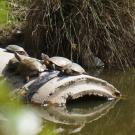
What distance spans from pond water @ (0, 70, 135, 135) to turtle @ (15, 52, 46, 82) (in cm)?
71

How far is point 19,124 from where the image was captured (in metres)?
0.70

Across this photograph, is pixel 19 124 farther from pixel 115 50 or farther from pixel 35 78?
pixel 115 50

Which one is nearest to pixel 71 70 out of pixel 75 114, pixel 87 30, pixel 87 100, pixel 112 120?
pixel 87 100

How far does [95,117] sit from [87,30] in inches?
107

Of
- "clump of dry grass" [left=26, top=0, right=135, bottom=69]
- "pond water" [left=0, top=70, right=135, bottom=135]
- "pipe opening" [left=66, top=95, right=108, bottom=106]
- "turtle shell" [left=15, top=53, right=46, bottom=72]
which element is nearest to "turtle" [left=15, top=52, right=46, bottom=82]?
A: "turtle shell" [left=15, top=53, right=46, bottom=72]

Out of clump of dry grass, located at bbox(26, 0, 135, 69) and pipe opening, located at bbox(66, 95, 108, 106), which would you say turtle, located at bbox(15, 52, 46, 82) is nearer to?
pipe opening, located at bbox(66, 95, 108, 106)

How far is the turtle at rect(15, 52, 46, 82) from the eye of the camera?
6.25 m

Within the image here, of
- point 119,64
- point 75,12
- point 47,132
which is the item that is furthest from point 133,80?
point 47,132

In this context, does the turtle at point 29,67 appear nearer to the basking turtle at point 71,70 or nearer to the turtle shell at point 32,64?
the turtle shell at point 32,64

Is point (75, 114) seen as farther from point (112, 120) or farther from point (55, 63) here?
point (55, 63)

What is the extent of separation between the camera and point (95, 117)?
550cm

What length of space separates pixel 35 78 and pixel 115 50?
222 centimetres

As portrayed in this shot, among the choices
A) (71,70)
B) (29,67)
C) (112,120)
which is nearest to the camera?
(112,120)

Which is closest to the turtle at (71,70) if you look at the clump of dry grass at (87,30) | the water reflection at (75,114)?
the water reflection at (75,114)
